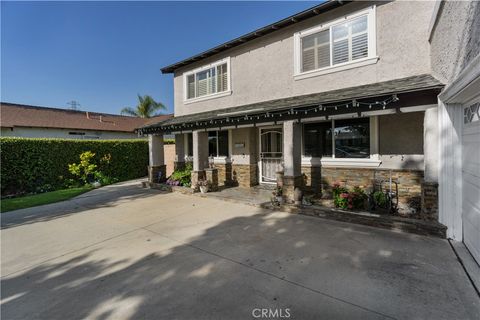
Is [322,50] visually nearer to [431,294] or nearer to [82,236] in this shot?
[431,294]

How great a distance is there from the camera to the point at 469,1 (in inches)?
137

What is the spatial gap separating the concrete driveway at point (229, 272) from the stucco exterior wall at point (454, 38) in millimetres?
3188

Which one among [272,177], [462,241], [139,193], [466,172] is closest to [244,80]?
[272,177]

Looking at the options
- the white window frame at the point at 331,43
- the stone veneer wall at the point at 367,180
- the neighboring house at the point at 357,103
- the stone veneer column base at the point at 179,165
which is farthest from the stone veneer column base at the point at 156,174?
the white window frame at the point at 331,43

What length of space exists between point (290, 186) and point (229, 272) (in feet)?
13.1

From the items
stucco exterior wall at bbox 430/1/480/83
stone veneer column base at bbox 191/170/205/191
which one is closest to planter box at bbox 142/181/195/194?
stone veneer column base at bbox 191/170/205/191

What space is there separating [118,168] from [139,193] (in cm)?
556

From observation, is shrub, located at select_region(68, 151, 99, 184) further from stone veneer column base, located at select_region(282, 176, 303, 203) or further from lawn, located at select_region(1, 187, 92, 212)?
stone veneer column base, located at select_region(282, 176, 303, 203)

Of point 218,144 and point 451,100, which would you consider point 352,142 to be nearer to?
point 451,100

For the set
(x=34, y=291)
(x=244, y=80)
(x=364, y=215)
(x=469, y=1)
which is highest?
(x=244, y=80)

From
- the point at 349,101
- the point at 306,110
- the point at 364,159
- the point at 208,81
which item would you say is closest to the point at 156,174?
the point at 208,81

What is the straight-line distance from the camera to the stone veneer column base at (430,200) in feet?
16.8

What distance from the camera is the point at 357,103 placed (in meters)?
5.79

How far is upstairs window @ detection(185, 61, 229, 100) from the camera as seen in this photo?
10672 millimetres
